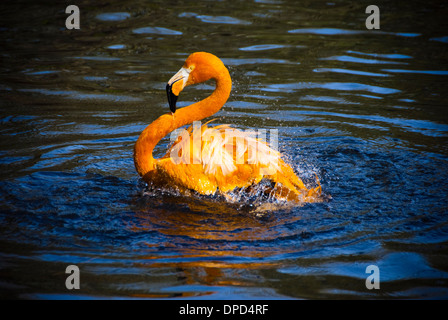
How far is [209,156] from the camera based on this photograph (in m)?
4.65

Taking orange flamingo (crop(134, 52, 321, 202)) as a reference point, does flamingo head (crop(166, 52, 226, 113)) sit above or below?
above

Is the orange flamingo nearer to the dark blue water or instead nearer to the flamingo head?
the flamingo head

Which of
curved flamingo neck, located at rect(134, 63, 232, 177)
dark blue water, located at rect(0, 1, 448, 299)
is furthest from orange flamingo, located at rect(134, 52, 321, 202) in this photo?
dark blue water, located at rect(0, 1, 448, 299)

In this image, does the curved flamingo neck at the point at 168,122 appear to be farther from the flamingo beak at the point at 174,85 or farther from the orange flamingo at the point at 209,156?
the flamingo beak at the point at 174,85

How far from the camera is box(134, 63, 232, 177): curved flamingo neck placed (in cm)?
483

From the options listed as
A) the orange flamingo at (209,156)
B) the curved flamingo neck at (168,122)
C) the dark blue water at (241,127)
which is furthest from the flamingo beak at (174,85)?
the dark blue water at (241,127)

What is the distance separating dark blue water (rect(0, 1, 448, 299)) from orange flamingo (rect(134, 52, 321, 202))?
0.56 ft

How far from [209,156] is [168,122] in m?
0.55

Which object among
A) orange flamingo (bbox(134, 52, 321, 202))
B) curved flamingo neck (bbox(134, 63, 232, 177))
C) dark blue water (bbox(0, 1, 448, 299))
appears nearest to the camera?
dark blue water (bbox(0, 1, 448, 299))

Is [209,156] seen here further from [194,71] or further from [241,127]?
[241,127]

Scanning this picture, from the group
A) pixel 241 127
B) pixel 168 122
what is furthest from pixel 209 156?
pixel 241 127

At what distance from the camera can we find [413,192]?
4.89 metres

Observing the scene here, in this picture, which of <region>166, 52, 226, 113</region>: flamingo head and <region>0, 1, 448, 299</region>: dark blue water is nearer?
<region>0, 1, 448, 299</region>: dark blue water

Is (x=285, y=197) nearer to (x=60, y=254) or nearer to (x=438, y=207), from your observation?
(x=438, y=207)
